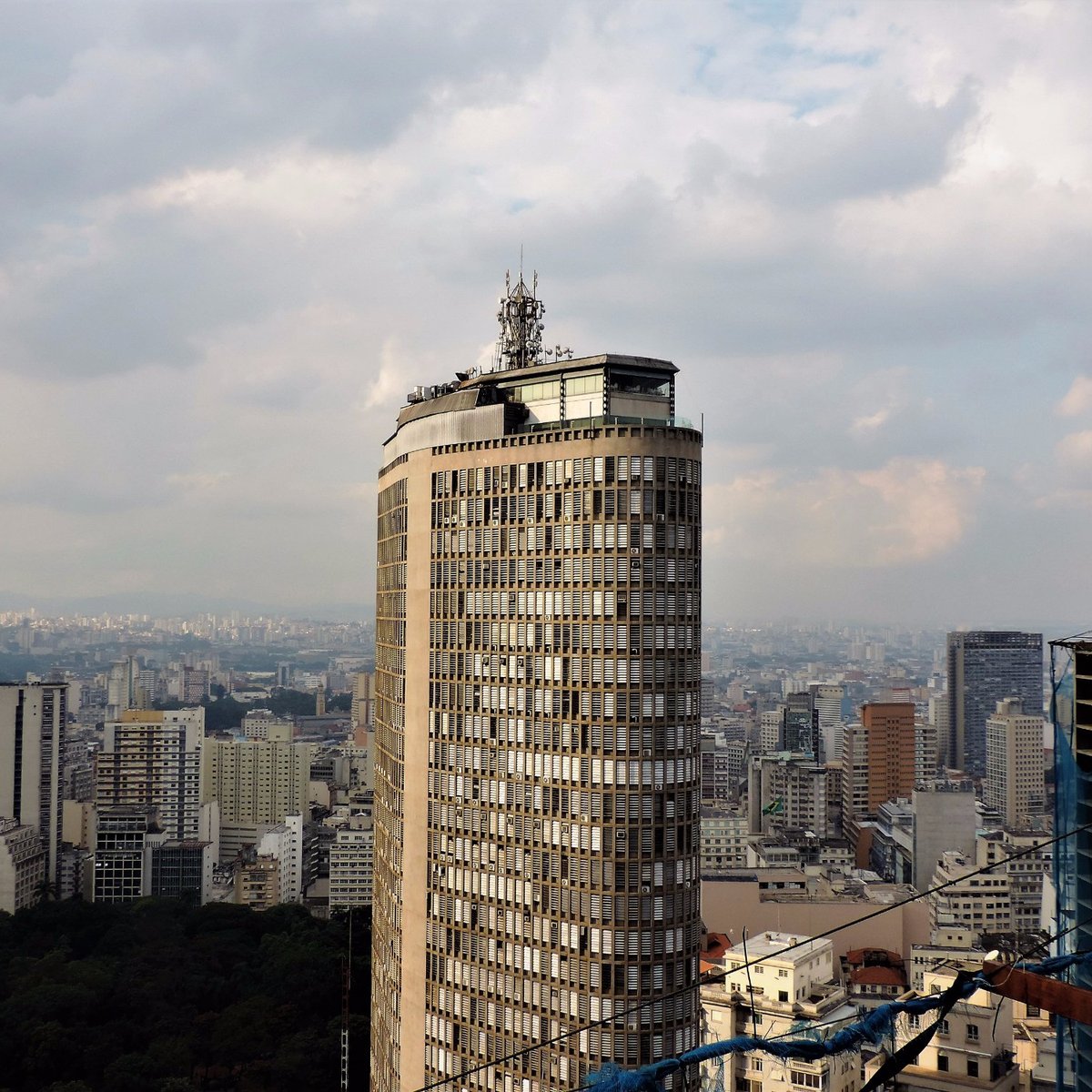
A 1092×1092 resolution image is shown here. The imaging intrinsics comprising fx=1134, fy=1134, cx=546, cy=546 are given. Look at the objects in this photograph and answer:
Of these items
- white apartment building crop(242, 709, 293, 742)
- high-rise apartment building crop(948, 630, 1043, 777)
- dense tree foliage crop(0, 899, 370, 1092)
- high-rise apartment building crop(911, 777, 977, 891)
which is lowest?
dense tree foliage crop(0, 899, 370, 1092)

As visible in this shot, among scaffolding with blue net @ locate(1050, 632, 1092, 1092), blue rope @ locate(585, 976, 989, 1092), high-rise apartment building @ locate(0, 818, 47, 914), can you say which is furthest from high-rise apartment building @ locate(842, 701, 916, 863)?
blue rope @ locate(585, 976, 989, 1092)

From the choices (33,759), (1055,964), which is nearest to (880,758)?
(33,759)

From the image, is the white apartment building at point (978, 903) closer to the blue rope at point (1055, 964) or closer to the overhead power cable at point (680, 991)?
the overhead power cable at point (680, 991)

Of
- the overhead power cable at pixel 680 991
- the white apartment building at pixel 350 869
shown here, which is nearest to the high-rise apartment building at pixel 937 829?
the white apartment building at pixel 350 869

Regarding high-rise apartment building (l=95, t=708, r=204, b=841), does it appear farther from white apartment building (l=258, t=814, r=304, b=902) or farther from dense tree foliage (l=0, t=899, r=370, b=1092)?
dense tree foliage (l=0, t=899, r=370, b=1092)

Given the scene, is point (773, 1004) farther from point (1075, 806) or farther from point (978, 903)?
point (978, 903)
